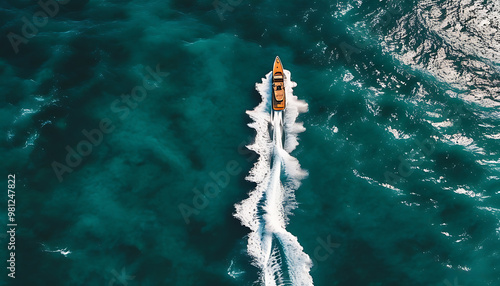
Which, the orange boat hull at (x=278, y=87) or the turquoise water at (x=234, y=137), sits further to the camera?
the orange boat hull at (x=278, y=87)

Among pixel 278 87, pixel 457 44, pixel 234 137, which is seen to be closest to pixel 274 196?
pixel 234 137

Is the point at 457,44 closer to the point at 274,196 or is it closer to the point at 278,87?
the point at 278,87

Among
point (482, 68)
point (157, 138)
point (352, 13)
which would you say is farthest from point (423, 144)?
point (157, 138)

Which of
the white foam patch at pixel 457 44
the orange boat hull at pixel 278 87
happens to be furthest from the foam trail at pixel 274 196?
the white foam patch at pixel 457 44

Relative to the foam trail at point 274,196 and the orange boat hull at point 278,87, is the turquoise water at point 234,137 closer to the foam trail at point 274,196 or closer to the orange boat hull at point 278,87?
the foam trail at point 274,196

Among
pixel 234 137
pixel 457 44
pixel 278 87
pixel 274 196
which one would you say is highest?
pixel 457 44

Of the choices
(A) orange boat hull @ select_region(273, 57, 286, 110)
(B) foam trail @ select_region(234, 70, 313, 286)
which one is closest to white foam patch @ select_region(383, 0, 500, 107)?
(A) orange boat hull @ select_region(273, 57, 286, 110)

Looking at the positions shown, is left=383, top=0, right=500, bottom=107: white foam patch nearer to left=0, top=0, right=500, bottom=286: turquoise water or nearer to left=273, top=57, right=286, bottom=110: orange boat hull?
left=0, top=0, right=500, bottom=286: turquoise water
